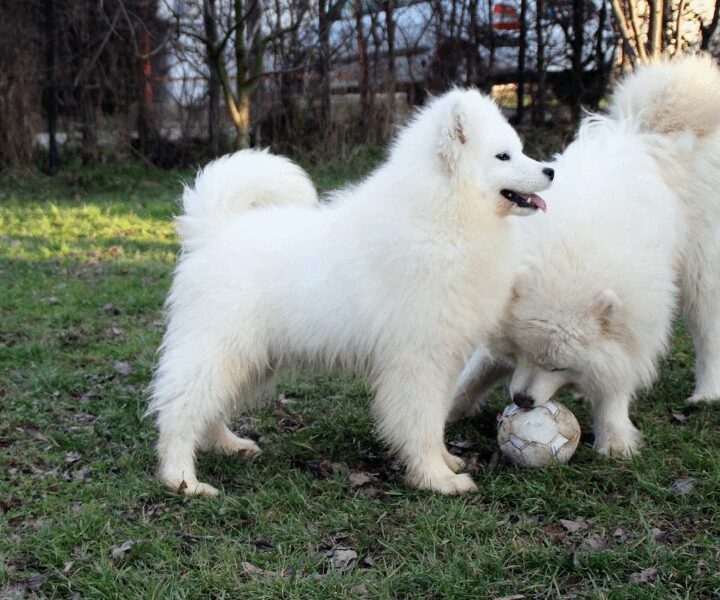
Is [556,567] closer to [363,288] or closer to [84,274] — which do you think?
[363,288]

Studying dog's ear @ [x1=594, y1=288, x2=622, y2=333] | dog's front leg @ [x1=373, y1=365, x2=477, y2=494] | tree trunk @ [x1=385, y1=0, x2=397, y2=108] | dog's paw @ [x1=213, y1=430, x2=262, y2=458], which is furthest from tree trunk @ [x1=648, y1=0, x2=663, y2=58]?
tree trunk @ [x1=385, y1=0, x2=397, y2=108]

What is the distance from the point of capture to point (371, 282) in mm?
3574

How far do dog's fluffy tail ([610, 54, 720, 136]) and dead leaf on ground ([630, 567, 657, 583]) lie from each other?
277 cm

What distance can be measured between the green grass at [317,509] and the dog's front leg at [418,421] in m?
0.10

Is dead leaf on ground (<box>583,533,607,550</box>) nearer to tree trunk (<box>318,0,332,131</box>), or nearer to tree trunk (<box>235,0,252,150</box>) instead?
tree trunk (<box>235,0,252,150</box>)

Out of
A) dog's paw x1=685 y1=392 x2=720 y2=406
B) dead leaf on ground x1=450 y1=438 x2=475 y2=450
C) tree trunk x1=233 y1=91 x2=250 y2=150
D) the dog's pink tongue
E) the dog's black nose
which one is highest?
tree trunk x1=233 y1=91 x2=250 y2=150

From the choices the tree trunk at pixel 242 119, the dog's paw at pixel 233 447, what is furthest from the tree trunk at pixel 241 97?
the dog's paw at pixel 233 447

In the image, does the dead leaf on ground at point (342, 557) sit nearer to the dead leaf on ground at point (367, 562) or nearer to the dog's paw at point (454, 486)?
the dead leaf on ground at point (367, 562)

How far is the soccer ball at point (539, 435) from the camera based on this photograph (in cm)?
379

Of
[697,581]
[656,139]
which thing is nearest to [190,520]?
[697,581]

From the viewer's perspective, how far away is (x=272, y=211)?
4.08 meters

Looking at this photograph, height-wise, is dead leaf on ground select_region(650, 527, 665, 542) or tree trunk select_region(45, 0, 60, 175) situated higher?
tree trunk select_region(45, 0, 60, 175)

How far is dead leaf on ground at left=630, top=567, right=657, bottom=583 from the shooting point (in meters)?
2.78

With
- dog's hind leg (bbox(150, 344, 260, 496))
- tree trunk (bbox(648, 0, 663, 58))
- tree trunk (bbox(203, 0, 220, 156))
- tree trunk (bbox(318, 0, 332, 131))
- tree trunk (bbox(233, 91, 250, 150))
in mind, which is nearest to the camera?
dog's hind leg (bbox(150, 344, 260, 496))
